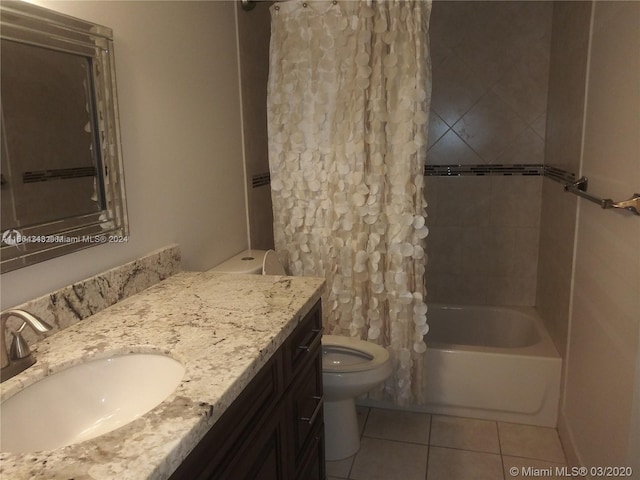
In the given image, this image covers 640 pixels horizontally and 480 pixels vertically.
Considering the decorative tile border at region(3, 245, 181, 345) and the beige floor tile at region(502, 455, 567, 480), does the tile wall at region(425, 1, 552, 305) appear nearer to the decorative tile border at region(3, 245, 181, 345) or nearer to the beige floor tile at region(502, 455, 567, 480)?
the beige floor tile at region(502, 455, 567, 480)

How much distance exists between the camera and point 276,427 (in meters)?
1.26

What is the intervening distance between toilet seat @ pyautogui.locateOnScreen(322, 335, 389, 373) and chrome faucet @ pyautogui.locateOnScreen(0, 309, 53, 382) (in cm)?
124

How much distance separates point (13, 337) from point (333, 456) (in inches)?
59.5

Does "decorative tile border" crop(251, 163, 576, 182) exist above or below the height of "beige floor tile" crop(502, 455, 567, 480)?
above

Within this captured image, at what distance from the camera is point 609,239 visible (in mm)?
1693

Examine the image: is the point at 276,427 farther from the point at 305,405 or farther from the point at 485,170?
the point at 485,170

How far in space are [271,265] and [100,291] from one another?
33.1 inches

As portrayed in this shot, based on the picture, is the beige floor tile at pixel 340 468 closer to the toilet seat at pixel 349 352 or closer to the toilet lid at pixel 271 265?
the toilet seat at pixel 349 352

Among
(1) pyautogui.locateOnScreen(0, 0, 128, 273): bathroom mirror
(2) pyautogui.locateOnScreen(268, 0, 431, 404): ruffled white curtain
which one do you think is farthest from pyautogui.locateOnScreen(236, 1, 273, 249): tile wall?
(1) pyautogui.locateOnScreen(0, 0, 128, 273): bathroom mirror

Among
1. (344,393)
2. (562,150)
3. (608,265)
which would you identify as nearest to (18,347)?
(344,393)

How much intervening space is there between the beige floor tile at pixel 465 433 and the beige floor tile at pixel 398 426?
Result: 0.05 meters

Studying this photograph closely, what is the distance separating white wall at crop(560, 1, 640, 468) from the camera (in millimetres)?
1480

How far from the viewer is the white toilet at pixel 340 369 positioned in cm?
205

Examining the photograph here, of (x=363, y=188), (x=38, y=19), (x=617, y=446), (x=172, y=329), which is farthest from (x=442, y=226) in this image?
(x=38, y=19)
